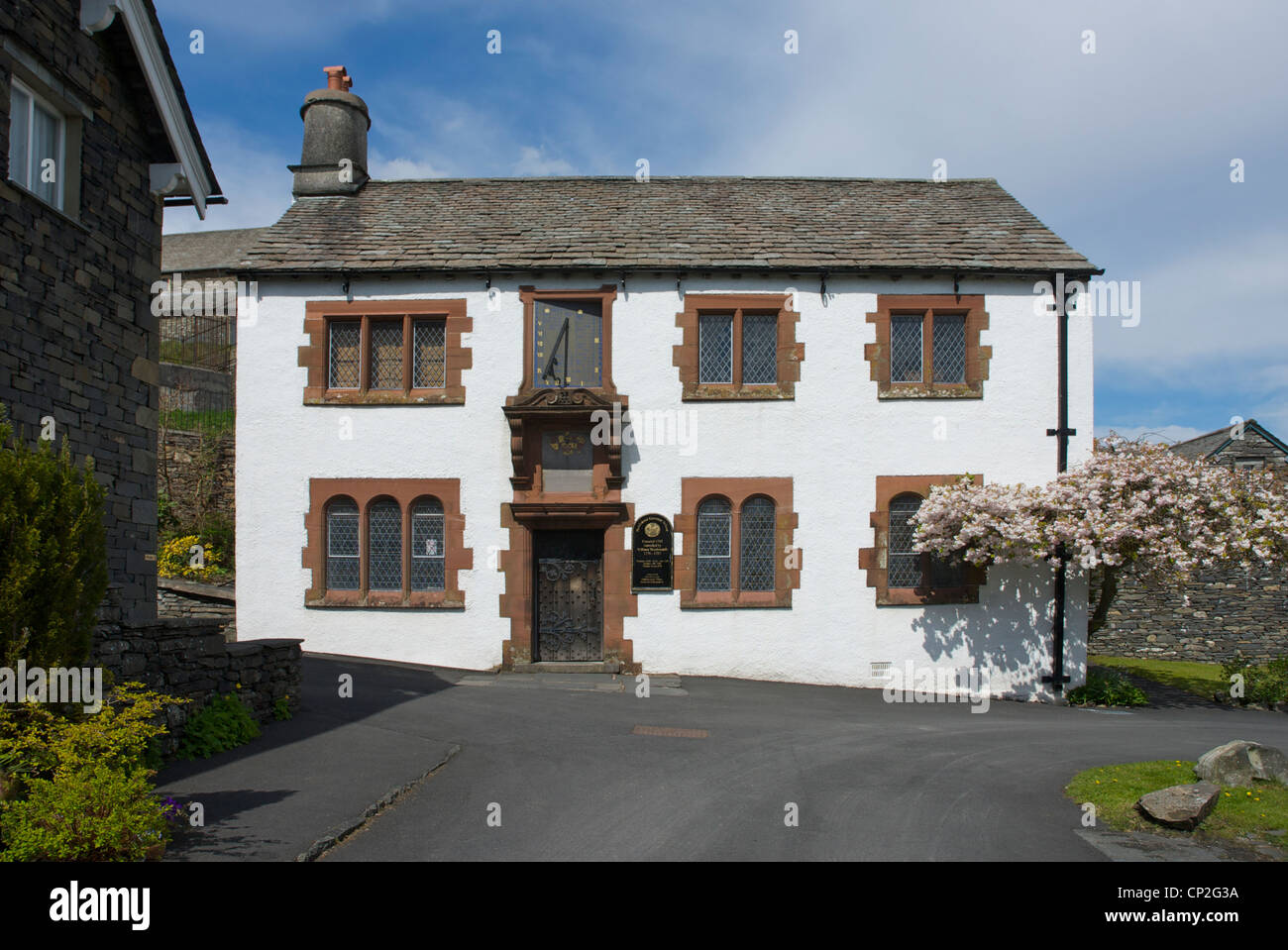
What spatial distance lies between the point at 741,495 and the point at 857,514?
6.72ft

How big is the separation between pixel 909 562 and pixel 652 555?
4538mm

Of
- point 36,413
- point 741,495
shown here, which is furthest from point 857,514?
point 36,413

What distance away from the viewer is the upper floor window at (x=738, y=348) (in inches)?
627

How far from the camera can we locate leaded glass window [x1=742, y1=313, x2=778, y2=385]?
16203mm

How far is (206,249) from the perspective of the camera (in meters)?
44.7

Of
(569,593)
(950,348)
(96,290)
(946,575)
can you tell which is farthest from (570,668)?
(96,290)

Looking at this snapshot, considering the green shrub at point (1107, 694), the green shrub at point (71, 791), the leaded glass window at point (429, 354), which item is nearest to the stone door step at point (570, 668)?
the leaded glass window at point (429, 354)

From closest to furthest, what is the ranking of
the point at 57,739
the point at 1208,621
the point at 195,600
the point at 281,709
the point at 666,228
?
the point at 57,739, the point at 281,709, the point at 195,600, the point at 666,228, the point at 1208,621

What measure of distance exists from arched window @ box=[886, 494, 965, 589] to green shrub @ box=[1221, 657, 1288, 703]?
5.48 m

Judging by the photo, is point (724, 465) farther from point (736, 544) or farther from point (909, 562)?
point (909, 562)

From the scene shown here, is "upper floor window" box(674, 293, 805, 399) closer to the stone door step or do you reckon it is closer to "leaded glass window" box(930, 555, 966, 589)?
"leaded glass window" box(930, 555, 966, 589)

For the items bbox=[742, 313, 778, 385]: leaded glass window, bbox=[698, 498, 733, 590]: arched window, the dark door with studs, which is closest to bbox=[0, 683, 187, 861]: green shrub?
the dark door with studs

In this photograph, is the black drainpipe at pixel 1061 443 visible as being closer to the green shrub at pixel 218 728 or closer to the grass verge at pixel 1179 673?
the grass verge at pixel 1179 673
